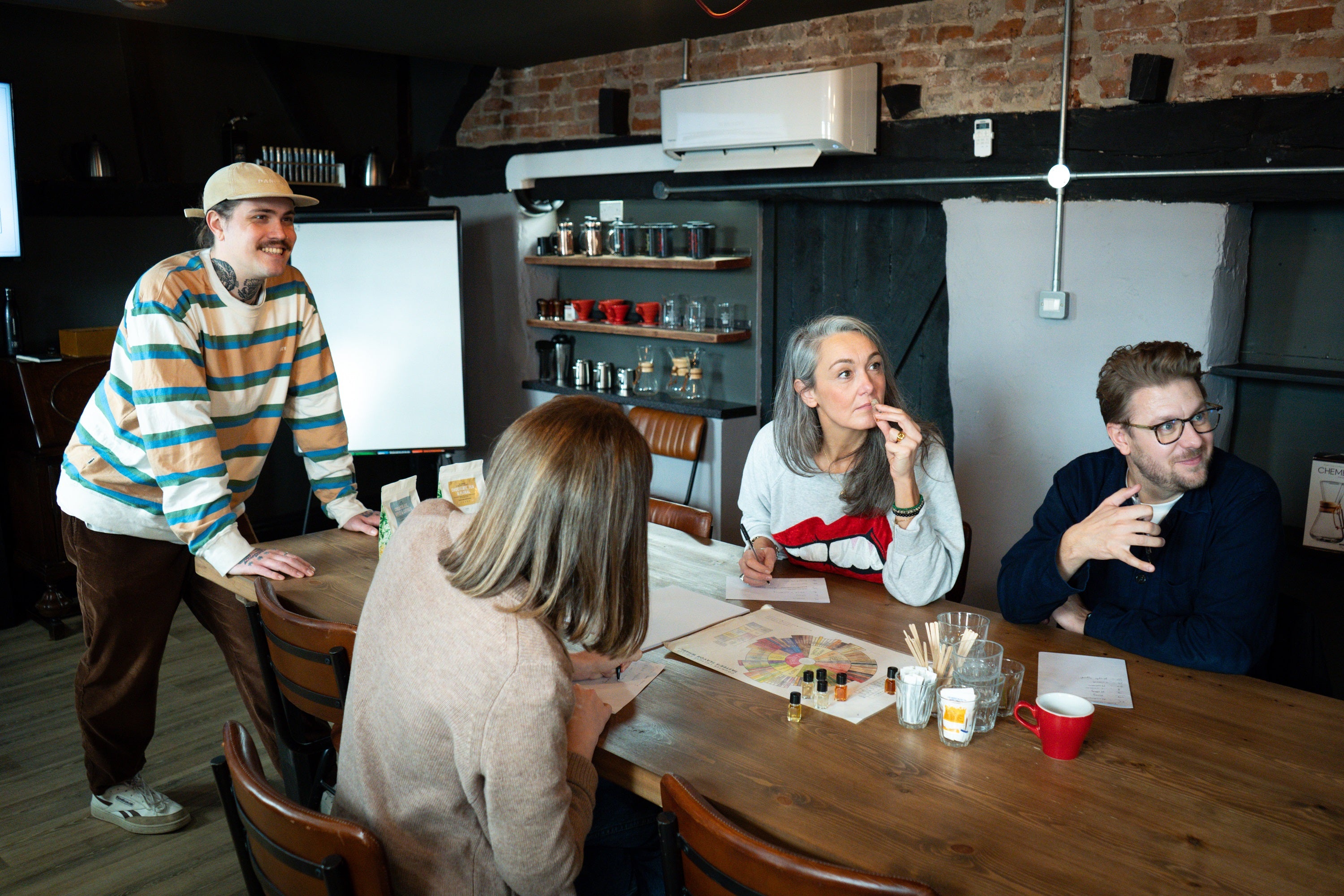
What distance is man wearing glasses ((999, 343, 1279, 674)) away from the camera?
1.77m

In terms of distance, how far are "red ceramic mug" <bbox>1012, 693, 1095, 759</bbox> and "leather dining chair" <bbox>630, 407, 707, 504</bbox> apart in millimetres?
2839

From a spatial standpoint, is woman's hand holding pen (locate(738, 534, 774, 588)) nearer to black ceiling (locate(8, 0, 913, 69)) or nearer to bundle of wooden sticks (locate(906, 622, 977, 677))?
bundle of wooden sticks (locate(906, 622, 977, 677))

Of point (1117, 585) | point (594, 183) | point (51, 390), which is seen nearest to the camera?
point (1117, 585)

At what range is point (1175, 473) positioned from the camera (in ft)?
6.15

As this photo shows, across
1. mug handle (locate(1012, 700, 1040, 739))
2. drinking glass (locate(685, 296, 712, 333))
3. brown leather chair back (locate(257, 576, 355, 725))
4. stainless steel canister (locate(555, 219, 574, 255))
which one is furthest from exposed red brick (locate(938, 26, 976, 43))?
brown leather chair back (locate(257, 576, 355, 725))

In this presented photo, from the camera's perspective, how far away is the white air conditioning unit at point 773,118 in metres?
3.57

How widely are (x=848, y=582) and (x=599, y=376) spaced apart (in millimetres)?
2948

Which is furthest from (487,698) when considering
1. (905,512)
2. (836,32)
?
(836,32)

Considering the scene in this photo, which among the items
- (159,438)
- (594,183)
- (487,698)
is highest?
(594,183)

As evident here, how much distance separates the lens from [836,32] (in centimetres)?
382

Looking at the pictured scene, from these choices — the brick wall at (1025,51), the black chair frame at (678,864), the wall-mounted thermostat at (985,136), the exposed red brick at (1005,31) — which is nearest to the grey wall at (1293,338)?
the brick wall at (1025,51)

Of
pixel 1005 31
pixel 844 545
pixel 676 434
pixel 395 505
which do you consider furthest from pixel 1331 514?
pixel 395 505

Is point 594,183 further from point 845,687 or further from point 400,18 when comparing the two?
point 845,687

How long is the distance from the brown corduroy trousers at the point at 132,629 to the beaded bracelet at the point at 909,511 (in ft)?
5.33
